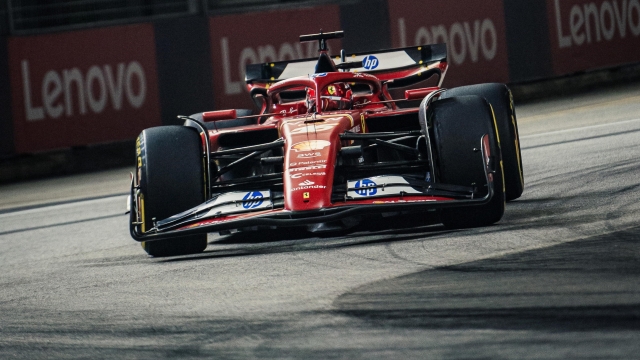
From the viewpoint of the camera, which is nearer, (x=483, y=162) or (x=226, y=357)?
(x=226, y=357)

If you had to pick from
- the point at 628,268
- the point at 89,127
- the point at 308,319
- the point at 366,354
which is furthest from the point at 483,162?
Result: the point at 89,127

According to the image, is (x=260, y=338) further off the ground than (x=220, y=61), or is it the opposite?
(x=220, y=61)

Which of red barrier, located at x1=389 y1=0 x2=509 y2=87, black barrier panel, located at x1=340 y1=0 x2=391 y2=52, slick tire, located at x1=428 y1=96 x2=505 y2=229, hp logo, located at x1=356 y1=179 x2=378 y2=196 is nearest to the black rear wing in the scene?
slick tire, located at x1=428 y1=96 x2=505 y2=229

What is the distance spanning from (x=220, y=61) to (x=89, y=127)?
A: 6.11 feet

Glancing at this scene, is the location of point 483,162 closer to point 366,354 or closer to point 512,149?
point 512,149

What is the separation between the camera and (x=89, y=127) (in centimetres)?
1406

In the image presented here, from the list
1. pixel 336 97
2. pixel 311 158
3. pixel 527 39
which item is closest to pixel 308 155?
pixel 311 158

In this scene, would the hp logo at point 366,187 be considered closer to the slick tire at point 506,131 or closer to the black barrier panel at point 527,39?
the slick tire at point 506,131

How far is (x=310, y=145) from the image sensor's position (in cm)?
655

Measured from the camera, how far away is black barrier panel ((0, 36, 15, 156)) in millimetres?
13664

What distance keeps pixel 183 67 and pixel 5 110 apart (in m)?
2.26

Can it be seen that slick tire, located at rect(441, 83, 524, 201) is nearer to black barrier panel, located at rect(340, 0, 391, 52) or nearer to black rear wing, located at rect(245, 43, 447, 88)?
→ black rear wing, located at rect(245, 43, 447, 88)

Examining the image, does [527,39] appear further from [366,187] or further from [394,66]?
[366,187]

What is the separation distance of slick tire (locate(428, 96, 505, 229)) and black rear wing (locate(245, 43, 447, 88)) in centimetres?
249
